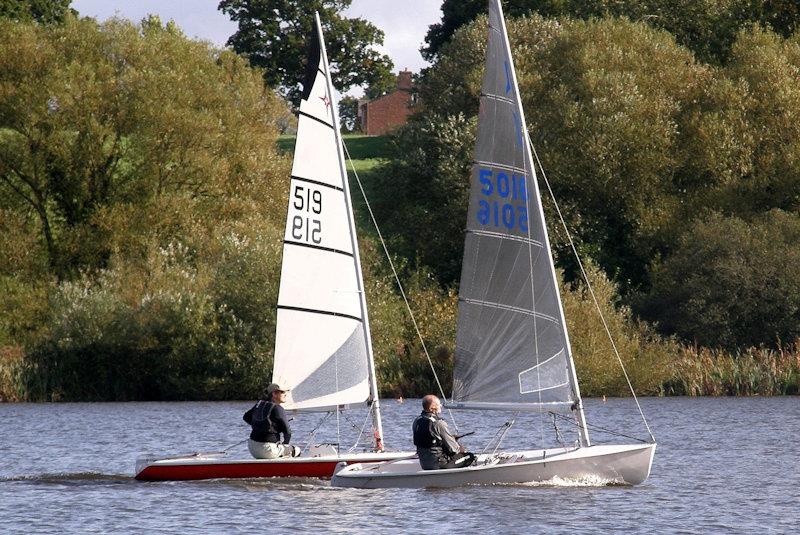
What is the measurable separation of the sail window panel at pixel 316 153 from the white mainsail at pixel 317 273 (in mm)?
16

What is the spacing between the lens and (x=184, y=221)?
5272 cm

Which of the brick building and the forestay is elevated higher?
the brick building

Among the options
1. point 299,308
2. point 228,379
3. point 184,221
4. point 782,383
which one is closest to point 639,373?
point 782,383

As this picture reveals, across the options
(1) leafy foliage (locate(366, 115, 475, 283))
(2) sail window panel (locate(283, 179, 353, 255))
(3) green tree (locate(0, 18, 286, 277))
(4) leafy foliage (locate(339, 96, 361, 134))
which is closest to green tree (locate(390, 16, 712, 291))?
(1) leafy foliage (locate(366, 115, 475, 283))

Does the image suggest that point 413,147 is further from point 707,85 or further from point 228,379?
point 228,379

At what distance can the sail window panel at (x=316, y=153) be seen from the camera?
78.8 ft

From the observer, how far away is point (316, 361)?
79.4 feet

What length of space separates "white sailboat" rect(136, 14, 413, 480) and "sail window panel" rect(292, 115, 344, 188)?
2cm

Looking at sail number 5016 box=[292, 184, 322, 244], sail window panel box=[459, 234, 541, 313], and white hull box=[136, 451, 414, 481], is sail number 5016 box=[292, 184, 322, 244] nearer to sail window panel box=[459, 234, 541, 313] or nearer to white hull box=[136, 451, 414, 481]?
sail window panel box=[459, 234, 541, 313]

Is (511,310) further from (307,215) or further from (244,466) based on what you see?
(244,466)

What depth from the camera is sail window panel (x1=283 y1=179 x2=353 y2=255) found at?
24.1 metres

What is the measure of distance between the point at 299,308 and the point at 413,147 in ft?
126

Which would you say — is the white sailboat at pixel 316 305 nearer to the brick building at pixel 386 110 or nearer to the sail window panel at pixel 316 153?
the sail window panel at pixel 316 153

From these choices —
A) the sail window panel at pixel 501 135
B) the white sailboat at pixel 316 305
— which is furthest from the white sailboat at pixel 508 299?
the white sailboat at pixel 316 305
